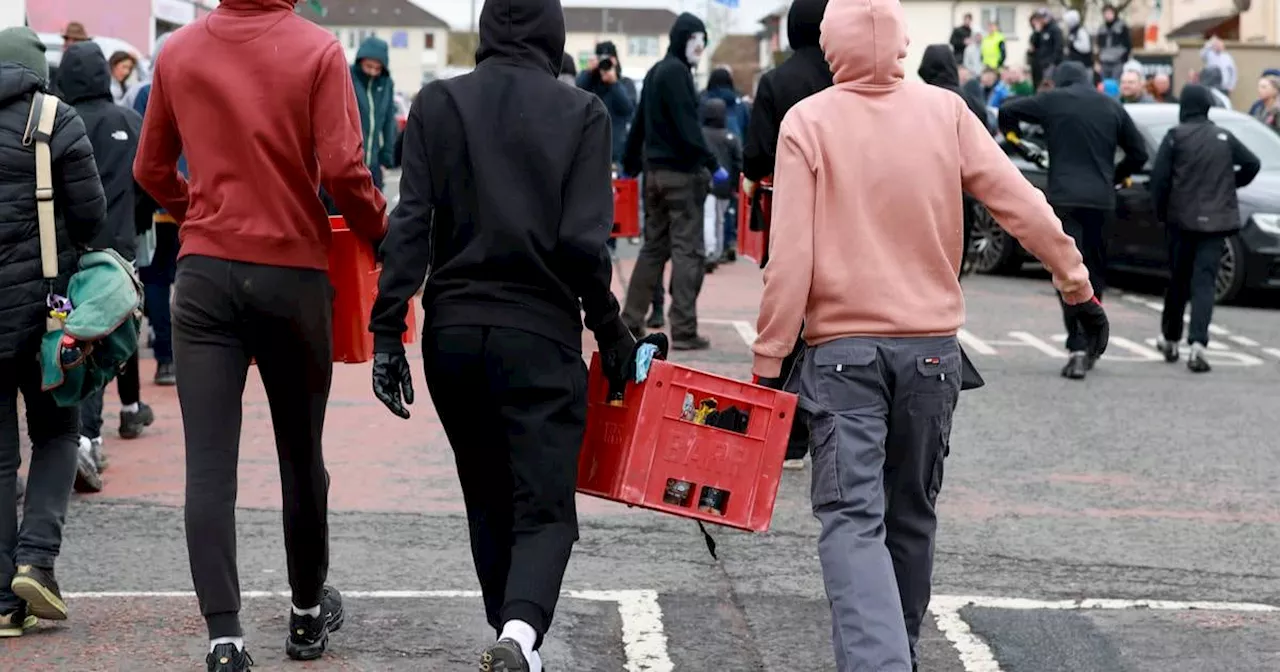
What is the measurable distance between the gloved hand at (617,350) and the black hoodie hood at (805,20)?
3437 mm

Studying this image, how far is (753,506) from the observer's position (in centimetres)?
513

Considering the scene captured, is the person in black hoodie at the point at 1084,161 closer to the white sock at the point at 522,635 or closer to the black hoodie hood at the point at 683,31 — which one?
the black hoodie hood at the point at 683,31

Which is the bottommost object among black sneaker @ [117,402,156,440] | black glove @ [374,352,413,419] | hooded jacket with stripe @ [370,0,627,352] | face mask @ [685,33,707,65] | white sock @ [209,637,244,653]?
black sneaker @ [117,402,156,440]

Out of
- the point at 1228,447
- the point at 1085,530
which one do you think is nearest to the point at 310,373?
the point at 1085,530

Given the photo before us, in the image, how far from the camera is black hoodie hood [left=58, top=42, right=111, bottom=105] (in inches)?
345

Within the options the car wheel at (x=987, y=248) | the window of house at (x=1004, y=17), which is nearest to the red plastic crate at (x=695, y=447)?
the car wheel at (x=987, y=248)

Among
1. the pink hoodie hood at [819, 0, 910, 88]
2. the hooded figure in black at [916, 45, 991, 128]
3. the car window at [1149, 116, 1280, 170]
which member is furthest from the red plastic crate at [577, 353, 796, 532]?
the car window at [1149, 116, 1280, 170]

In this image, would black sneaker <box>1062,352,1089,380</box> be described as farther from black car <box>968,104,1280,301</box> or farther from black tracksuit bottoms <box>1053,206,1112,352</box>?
black car <box>968,104,1280,301</box>

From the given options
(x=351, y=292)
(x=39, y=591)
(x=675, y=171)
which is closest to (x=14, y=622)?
(x=39, y=591)

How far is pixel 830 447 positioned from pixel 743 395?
0.26 meters

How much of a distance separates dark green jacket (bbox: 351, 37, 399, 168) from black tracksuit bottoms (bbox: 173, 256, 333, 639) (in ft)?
32.4

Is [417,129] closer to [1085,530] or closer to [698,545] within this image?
[698,545]

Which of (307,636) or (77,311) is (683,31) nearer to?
(77,311)

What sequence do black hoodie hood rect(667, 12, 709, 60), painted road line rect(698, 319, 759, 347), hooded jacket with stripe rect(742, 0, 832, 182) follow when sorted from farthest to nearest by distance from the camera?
painted road line rect(698, 319, 759, 347), black hoodie hood rect(667, 12, 709, 60), hooded jacket with stripe rect(742, 0, 832, 182)
